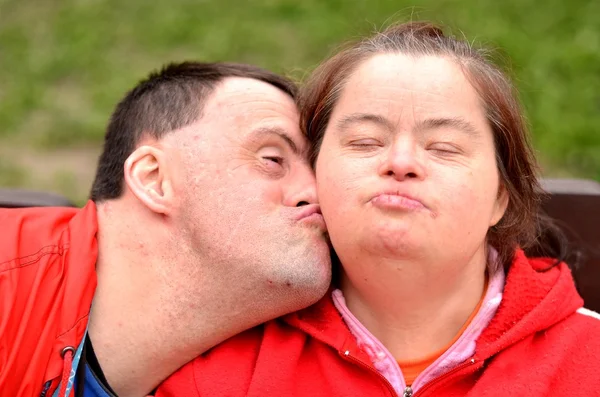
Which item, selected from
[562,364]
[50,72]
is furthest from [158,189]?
[50,72]

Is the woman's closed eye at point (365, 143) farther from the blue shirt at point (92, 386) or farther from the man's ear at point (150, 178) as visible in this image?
the blue shirt at point (92, 386)

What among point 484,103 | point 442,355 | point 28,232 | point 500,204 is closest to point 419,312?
point 442,355

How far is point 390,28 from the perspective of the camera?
2.75 meters

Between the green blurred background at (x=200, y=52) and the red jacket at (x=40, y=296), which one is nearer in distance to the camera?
the red jacket at (x=40, y=296)

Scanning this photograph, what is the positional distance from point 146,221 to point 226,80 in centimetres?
58

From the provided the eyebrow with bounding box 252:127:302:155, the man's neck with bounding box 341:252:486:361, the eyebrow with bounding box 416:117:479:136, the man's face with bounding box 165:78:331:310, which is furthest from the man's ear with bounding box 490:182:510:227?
the eyebrow with bounding box 252:127:302:155

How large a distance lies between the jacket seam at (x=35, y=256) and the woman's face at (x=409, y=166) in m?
0.86

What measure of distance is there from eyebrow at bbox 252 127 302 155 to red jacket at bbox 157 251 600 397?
525 mm

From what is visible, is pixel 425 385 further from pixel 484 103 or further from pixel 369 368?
pixel 484 103

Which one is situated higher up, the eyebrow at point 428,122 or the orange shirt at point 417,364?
the eyebrow at point 428,122

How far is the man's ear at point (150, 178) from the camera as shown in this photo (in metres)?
2.64

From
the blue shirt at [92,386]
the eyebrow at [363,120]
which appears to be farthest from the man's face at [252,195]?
the blue shirt at [92,386]

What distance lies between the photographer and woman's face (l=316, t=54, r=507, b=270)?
2.26m

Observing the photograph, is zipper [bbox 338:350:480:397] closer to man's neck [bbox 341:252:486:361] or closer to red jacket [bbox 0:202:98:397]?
man's neck [bbox 341:252:486:361]
